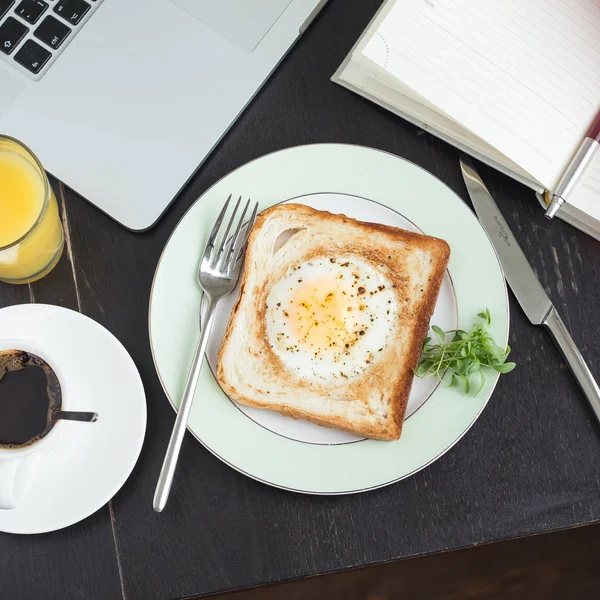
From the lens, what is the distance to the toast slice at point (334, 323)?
1.17 meters

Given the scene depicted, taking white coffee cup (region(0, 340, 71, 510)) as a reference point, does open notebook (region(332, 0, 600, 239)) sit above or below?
above

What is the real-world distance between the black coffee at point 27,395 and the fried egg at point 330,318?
1.29 ft

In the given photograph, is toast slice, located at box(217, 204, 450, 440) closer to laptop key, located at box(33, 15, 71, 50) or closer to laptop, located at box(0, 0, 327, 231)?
laptop, located at box(0, 0, 327, 231)

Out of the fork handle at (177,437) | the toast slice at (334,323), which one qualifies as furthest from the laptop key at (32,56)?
the fork handle at (177,437)

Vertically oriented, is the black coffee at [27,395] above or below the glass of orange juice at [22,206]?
below

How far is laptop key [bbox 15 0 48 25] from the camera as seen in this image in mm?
1249

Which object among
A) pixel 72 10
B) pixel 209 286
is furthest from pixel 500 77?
pixel 72 10

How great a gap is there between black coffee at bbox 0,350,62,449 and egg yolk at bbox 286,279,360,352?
0.43m

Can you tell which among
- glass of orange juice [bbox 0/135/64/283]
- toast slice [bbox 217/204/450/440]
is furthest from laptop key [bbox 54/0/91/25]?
toast slice [bbox 217/204/450/440]

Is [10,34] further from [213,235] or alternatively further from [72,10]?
[213,235]

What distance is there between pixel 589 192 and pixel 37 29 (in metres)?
1.09

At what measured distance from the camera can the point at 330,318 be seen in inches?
45.8

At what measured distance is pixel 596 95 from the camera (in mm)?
1263

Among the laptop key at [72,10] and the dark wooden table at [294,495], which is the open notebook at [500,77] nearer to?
the dark wooden table at [294,495]
